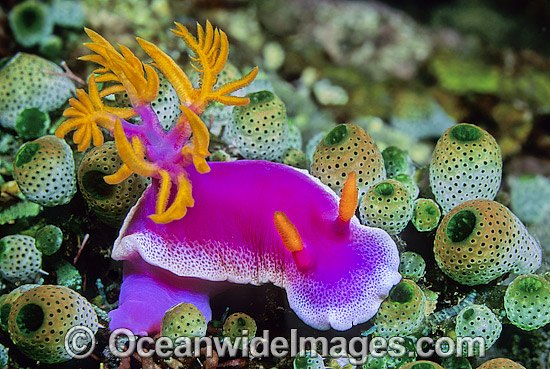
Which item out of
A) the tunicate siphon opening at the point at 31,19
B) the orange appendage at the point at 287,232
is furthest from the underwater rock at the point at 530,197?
the tunicate siphon opening at the point at 31,19

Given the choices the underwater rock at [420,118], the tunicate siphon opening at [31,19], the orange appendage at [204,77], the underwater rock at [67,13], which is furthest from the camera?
the underwater rock at [420,118]

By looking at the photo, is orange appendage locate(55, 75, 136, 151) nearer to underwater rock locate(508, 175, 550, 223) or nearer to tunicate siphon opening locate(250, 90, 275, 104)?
tunicate siphon opening locate(250, 90, 275, 104)

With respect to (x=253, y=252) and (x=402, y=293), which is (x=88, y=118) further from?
(x=402, y=293)

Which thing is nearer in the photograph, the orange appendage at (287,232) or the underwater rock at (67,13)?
the orange appendage at (287,232)

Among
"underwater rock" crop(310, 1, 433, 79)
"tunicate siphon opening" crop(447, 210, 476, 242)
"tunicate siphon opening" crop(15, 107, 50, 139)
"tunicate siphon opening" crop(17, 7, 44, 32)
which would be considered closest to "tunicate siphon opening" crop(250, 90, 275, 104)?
"tunicate siphon opening" crop(447, 210, 476, 242)

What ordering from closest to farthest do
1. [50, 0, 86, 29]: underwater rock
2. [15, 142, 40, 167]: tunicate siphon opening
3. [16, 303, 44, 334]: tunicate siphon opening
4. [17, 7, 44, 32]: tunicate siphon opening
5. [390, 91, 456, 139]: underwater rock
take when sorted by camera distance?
[16, 303, 44, 334]: tunicate siphon opening, [15, 142, 40, 167]: tunicate siphon opening, [17, 7, 44, 32]: tunicate siphon opening, [50, 0, 86, 29]: underwater rock, [390, 91, 456, 139]: underwater rock

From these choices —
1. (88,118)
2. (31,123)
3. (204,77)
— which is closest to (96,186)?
(88,118)

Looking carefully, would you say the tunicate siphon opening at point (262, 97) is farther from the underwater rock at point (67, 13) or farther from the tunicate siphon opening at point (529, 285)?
the underwater rock at point (67, 13)
